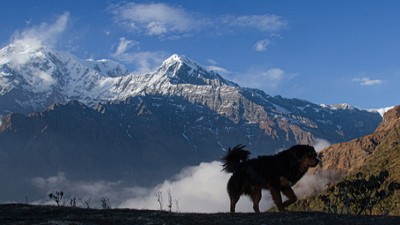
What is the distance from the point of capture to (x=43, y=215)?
17.2 m

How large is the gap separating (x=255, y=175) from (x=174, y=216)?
336 cm

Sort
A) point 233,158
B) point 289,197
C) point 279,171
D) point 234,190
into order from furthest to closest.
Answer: point 233,158, point 234,190, point 279,171, point 289,197

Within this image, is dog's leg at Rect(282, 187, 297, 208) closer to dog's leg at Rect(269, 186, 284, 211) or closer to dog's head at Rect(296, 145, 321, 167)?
dog's leg at Rect(269, 186, 284, 211)

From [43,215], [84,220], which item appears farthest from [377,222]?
[43,215]

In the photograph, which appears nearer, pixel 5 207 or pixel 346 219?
pixel 346 219

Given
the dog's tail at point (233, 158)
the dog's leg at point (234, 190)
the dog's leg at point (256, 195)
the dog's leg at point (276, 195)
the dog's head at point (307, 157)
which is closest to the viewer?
the dog's leg at point (276, 195)

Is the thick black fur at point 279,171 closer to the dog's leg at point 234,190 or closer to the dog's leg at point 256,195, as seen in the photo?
the dog's leg at point 256,195

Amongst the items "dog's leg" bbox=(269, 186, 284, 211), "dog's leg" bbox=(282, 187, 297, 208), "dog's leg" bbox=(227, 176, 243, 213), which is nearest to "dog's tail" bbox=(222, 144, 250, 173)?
"dog's leg" bbox=(227, 176, 243, 213)

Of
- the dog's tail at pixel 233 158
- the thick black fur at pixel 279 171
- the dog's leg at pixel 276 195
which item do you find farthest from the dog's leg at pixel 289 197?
the dog's tail at pixel 233 158

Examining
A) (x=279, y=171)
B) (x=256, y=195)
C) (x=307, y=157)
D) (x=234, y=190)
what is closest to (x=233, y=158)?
(x=234, y=190)

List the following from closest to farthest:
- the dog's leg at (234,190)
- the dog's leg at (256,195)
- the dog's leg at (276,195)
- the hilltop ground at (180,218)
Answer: the hilltop ground at (180,218)
the dog's leg at (276,195)
the dog's leg at (256,195)
the dog's leg at (234,190)

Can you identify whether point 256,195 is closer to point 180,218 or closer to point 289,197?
point 289,197

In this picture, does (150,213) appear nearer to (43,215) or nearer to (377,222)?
(43,215)

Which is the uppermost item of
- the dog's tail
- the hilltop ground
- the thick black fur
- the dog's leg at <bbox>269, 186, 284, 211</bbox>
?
the dog's tail
